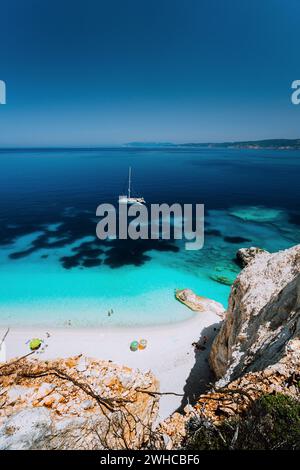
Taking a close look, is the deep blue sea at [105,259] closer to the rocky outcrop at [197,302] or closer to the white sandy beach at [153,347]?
the rocky outcrop at [197,302]

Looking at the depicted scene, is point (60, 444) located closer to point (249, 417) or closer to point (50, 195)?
point (249, 417)

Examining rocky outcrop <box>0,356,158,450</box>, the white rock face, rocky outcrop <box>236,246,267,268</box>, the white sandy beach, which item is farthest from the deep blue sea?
rocky outcrop <box>0,356,158,450</box>

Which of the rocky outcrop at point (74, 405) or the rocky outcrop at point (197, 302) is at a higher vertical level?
the rocky outcrop at point (74, 405)

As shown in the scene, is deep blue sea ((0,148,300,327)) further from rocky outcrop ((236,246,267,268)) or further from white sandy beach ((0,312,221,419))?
white sandy beach ((0,312,221,419))

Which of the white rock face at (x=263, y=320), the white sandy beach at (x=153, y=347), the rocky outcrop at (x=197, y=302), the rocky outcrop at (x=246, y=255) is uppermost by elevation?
the white rock face at (x=263, y=320)

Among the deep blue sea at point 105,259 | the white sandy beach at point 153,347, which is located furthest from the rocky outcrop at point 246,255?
the white sandy beach at point 153,347

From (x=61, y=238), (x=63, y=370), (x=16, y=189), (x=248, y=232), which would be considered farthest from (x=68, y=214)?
(x=63, y=370)

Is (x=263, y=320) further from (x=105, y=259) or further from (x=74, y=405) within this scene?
(x=105, y=259)
